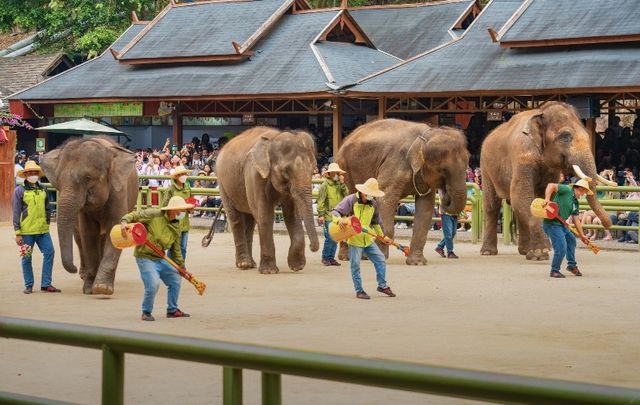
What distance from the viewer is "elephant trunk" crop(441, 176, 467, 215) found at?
65.2 ft

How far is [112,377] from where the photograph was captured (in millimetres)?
4641

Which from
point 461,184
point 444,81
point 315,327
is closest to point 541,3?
point 444,81

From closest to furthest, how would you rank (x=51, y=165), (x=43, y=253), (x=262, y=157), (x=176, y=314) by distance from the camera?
(x=176, y=314) < (x=43, y=253) < (x=51, y=165) < (x=262, y=157)

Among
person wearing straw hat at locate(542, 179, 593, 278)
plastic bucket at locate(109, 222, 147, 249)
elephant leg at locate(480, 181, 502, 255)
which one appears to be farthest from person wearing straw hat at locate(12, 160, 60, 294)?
elephant leg at locate(480, 181, 502, 255)

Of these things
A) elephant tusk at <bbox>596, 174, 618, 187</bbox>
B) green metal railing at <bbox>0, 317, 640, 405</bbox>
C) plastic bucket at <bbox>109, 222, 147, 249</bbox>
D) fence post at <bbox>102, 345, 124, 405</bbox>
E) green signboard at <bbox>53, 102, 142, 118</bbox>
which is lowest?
fence post at <bbox>102, 345, 124, 405</bbox>

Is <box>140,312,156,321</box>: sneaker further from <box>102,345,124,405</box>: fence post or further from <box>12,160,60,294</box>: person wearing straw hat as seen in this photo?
<box>102,345,124,405</box>: fence post

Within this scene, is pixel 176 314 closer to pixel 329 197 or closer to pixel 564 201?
pixel 564 201

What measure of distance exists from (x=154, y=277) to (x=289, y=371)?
29.2ft

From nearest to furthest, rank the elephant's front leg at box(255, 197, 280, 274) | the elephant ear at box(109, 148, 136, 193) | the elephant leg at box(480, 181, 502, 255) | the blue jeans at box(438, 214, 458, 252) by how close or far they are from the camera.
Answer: the elephant ear at box(109, 148, 136, 193)
the elephant's front leg at box(255, 197, 280, 274)
the blue jeans at box(438, 214, 458, 252)
the elephant leg at box(480, 181, 502, 255)

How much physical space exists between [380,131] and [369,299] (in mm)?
5759

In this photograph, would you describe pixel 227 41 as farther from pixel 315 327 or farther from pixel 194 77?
pixel 315 327

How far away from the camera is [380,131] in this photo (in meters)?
20.5

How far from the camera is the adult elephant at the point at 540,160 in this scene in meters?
19.7

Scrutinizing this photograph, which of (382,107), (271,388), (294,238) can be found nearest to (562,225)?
(294,238)
